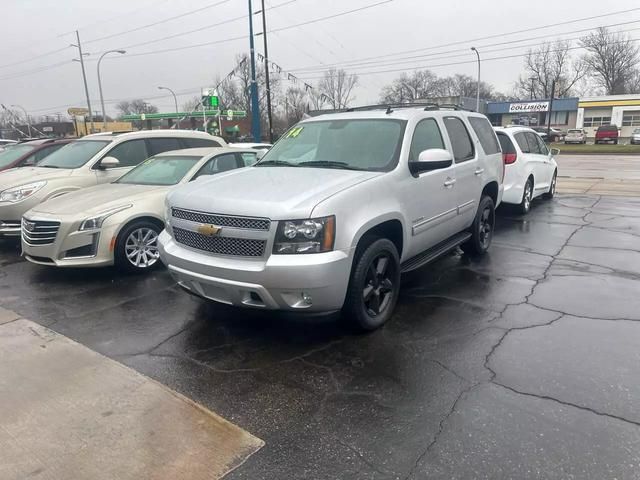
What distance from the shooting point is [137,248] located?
20.0 ft

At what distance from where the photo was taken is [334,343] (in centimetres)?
411

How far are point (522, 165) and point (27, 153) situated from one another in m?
9.99

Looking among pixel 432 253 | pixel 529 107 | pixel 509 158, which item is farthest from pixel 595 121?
pixel 432 253

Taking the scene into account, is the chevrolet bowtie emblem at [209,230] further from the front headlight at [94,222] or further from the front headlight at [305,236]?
the front headlight at [94,222]

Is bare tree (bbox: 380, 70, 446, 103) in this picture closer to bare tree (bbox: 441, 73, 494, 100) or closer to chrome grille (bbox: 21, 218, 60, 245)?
bare tree (bbox: 441, 73, 494, 100)

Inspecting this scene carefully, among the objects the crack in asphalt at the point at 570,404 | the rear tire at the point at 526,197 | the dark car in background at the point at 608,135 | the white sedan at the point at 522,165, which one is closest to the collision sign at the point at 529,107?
the dark car in background at the point at 608,135

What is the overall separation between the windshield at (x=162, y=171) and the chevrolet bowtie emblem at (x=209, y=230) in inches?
120

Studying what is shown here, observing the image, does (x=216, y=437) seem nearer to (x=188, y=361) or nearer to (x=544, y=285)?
(x=188, y=361)

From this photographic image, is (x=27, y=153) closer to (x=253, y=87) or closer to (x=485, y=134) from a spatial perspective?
(x=485, y=134)

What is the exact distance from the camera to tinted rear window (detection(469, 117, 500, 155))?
6.37 m

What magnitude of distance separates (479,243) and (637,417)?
3673 millimetres

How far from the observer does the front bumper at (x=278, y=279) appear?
3545mm

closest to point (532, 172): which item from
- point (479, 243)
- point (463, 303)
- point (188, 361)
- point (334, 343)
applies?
point (479, 243)

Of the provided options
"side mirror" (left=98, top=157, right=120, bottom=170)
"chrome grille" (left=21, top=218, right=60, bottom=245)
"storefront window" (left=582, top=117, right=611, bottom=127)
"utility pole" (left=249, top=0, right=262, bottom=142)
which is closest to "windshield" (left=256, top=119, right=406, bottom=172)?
"chrome grille" (left=21, top=218, right=60, bottom=245)
